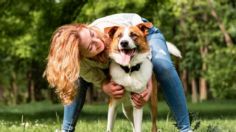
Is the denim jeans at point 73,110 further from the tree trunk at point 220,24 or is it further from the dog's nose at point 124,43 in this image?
the tree trunk at point 220,24

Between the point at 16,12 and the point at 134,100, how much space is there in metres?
17.7

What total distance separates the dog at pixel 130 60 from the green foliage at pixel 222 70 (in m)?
33.4

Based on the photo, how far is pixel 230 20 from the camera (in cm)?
4516

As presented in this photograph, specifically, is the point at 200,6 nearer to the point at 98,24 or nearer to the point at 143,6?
the point at 143,6

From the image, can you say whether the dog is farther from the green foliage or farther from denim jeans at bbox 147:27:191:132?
the green foliage

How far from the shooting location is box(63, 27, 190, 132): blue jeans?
7.14m

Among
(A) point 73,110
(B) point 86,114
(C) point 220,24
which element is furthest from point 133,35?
(C) point 220,24

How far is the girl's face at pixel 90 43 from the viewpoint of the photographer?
21.2 feet

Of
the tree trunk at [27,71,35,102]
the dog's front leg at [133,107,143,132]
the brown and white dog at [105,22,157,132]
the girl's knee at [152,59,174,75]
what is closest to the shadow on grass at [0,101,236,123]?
the girl's knee at [152,59,174,75]

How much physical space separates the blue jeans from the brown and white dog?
0.31 metres

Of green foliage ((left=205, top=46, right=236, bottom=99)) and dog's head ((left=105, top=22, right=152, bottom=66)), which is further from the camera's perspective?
green foliage ((left=205, top=46, right=236, bottom=99))

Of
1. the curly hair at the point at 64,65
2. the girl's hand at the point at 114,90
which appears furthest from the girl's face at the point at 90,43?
the girl's hand at the point at 114,90

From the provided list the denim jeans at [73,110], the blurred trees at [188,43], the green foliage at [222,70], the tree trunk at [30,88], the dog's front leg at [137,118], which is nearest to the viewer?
the dog's front leg at [137,118]

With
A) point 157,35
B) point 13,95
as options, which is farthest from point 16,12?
point 13,95
